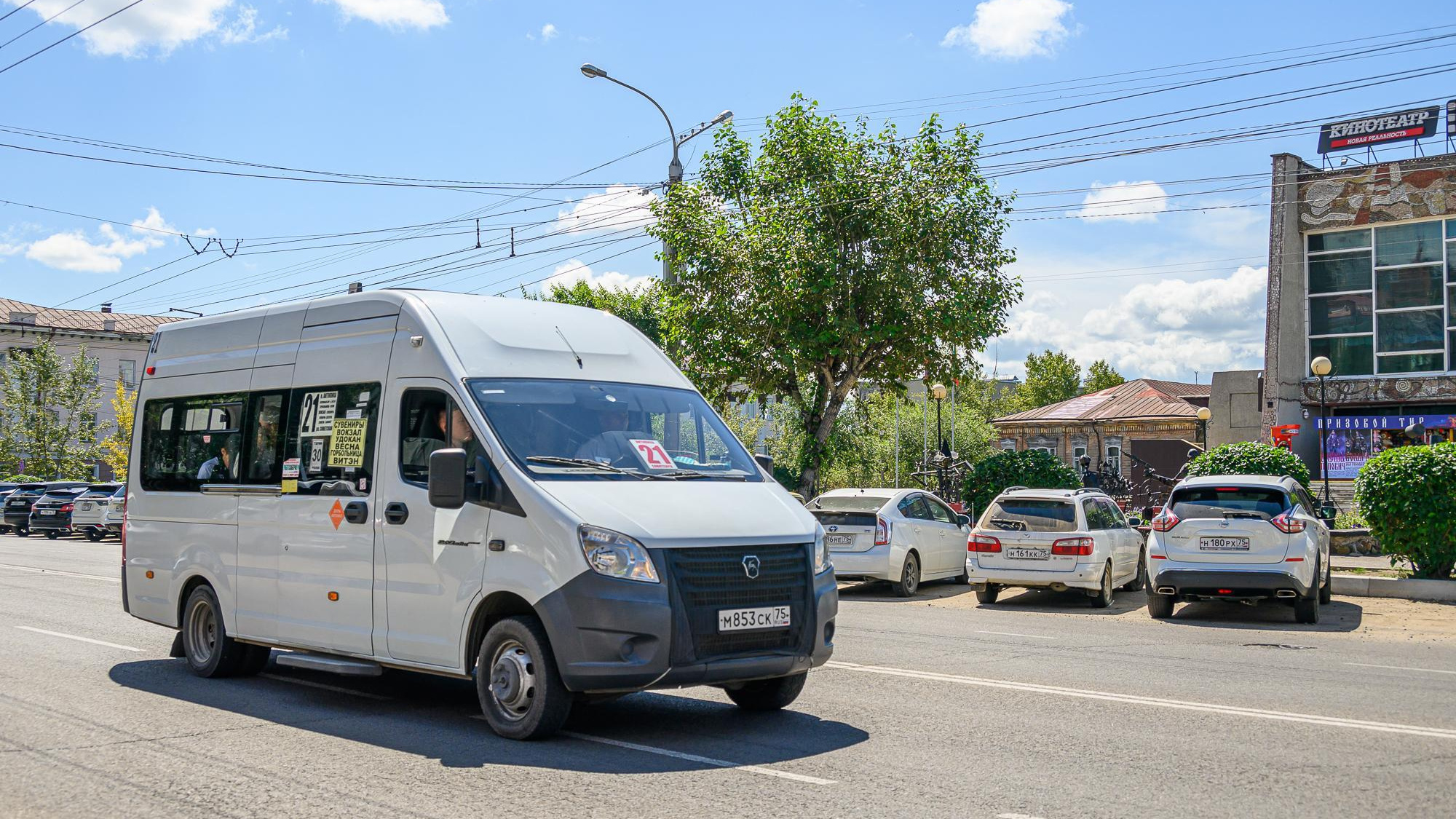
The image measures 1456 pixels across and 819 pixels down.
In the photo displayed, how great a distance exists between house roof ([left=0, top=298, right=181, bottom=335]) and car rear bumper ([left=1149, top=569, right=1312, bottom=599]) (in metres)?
81.2

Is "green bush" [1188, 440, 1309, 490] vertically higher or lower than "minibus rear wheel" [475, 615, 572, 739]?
higher

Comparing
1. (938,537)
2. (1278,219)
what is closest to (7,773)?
(938,537)

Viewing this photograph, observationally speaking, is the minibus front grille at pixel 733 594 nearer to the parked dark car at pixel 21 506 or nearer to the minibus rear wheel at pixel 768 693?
the minibus rear wheel at pixel 768 693

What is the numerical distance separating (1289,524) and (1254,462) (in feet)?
22.3

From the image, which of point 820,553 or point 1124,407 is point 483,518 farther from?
point 1124,407

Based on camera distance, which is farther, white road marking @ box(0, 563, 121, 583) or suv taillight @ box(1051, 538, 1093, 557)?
white road marking @ box(0, 563, 121, 583)

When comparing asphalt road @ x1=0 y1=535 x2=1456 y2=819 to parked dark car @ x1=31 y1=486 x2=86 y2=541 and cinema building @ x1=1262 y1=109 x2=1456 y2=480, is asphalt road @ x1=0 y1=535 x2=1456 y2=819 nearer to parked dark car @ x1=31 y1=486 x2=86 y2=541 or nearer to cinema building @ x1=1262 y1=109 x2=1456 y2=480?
cinema building @ x1=1262 y1=109 x2=1456 y2=480

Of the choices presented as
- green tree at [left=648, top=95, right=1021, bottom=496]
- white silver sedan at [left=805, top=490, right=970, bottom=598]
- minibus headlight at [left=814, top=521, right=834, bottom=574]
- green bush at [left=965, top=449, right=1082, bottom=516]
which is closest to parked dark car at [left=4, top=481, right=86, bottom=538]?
green tree at [left=648, top=95, right=1021, bottom=496]

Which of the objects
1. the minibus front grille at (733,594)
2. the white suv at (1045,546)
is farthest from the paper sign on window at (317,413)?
the white suv at (1045,546)

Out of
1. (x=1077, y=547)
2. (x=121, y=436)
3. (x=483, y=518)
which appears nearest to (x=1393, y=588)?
(x=1077, y=547)

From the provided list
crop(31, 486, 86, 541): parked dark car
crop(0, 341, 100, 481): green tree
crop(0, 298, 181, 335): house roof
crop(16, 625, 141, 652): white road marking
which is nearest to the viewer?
crop(16, 625, 141, 652): white road marking

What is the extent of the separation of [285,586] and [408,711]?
4.65 ft

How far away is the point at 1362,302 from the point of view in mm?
35719

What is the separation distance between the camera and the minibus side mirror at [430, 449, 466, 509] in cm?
732
